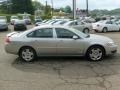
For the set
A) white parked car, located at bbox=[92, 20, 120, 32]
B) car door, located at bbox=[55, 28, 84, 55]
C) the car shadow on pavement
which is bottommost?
white parked car, located at bbox=[92, 20, 120, 32]

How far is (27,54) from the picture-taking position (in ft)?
36.9

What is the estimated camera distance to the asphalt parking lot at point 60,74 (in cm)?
761

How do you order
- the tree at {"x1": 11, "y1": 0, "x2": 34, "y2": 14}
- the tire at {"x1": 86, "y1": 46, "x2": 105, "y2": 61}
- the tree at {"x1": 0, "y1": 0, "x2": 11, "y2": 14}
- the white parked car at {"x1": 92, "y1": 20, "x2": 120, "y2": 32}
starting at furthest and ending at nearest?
the tree at {"x1": 0, "y1": 0, "x2": 11, "y2": 14}, the tree at {"x1": 11, "y1": 0, "x2": 34, "y2": 14}, the white parked car at {"x1": 92, "y1": 20, "x2": 120, "y2": 32}, the tire at {"x1": 86, "y1": 46, "x2": 105, "y2": 61}

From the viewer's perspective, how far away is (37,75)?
350 inches

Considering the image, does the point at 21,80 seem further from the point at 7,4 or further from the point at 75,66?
the point at 7,4

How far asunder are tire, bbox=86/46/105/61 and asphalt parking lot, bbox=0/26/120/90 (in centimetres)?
24

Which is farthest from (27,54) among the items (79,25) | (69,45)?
(79,25)

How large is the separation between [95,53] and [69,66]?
143 cm

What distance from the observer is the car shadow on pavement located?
29.9 feet

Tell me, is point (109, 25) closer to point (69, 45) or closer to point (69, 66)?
point (69, 45)

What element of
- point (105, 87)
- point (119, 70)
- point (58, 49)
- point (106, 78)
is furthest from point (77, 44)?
point (105, 87)

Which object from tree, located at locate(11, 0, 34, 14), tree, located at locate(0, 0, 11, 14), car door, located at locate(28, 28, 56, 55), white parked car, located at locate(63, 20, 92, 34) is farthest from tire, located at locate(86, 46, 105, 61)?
tree, located at locate(0, 0, 11, 14)

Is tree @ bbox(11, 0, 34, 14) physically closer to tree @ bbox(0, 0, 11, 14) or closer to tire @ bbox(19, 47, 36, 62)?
tree @ bbox(0, 0, 11, 14)

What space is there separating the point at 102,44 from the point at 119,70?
72.5 inches
